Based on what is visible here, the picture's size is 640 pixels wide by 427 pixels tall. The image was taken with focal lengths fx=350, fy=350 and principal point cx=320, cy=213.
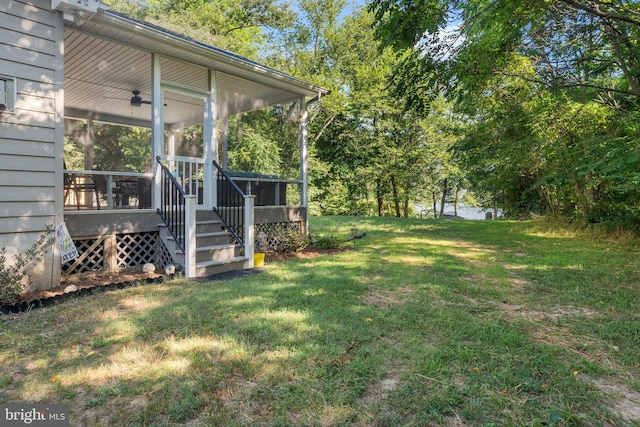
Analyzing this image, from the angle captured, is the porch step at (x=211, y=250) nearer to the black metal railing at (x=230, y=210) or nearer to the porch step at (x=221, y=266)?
the porch step at (x=221, y=266)

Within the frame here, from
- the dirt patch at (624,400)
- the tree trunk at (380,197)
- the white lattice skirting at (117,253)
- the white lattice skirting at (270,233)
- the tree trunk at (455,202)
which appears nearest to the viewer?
the dirt patch at (624,400)

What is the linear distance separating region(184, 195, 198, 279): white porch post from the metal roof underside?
2.41 m

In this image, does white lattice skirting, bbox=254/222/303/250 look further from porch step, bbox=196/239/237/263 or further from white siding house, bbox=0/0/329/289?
porch step, bbox=196/239/237/263

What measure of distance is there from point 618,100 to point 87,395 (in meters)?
8.93

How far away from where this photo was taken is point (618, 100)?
661 cm

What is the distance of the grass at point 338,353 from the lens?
183 centimetres

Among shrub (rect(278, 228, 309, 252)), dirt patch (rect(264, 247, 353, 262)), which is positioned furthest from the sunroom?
dirt patch (rect(264, 247, 353, 262))

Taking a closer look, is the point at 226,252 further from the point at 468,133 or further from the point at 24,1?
the point at 468,133

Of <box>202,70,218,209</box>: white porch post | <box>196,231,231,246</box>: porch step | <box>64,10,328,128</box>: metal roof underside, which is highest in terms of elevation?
<box>64,10,328,128</box>: metal roof underside

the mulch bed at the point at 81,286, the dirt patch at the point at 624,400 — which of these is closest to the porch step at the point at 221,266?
the mulch bed at the point at 81,286

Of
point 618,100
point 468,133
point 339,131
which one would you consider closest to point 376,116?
point 339,131

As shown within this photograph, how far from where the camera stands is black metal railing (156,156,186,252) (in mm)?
4830

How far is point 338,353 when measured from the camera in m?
2.42

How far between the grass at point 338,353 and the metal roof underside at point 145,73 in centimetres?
342
